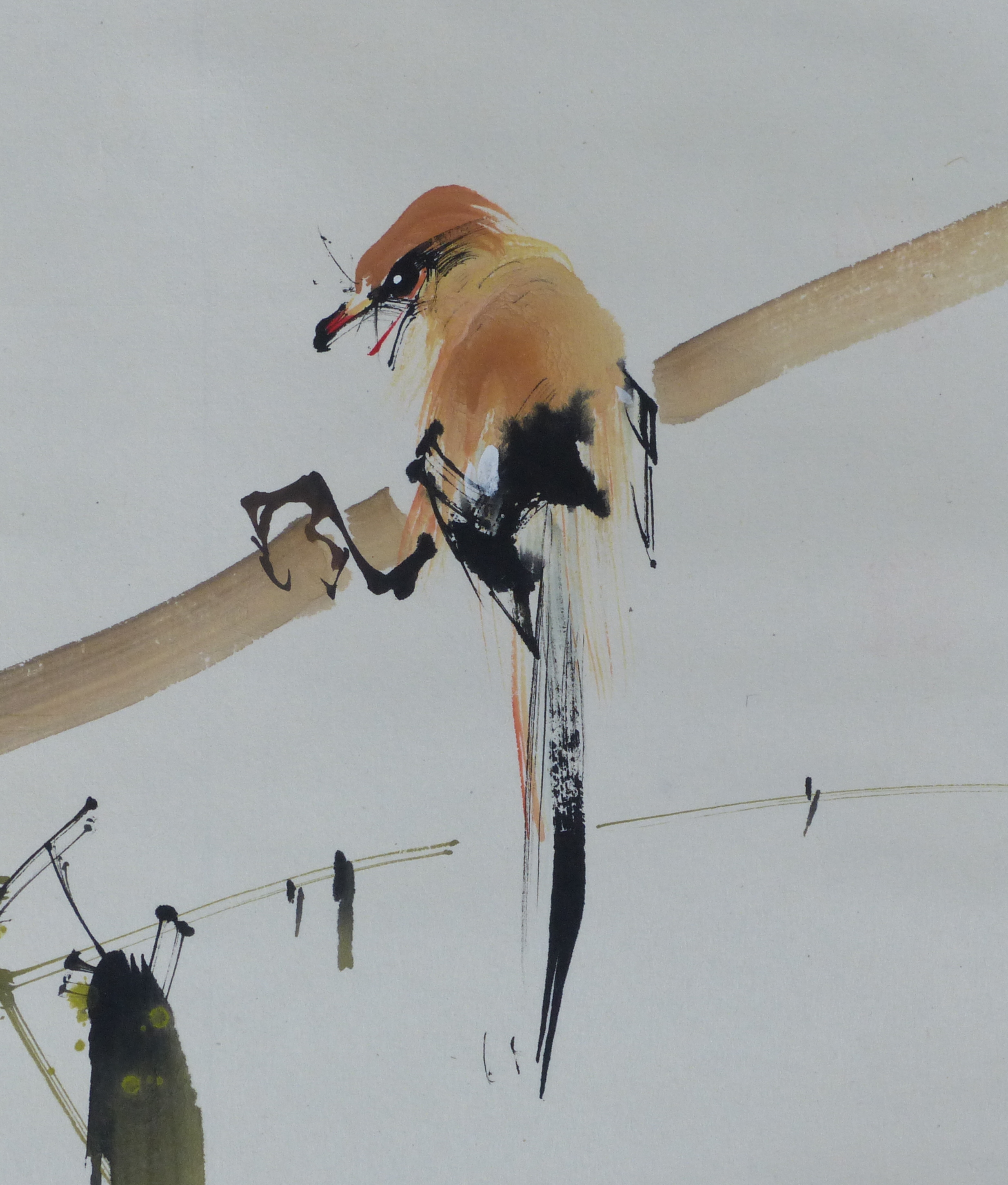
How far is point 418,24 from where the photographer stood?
1.76 ft

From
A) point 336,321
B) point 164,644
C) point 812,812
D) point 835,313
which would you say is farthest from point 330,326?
point 812,812

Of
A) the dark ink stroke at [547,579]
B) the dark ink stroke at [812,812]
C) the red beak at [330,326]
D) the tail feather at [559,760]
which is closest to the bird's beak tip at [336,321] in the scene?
the red beak at [330,326]

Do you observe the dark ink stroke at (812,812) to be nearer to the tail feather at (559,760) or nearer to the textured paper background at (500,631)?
the textured paper background at (500,631)

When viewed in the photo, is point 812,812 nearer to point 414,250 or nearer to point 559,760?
A: point 559,760

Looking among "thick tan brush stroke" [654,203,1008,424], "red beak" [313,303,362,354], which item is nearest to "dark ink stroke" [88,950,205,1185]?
"red beak" [313,303,362,354]

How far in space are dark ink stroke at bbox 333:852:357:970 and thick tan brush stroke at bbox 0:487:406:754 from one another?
18 cm

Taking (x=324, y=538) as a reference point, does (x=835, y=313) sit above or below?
above

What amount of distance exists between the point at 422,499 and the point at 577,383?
0.14 metres

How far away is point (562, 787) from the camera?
0.56 meters

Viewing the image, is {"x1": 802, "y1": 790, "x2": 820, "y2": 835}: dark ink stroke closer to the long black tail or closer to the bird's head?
the long black tail

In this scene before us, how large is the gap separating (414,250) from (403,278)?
0.02 m

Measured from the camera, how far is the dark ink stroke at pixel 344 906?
1.80 ft

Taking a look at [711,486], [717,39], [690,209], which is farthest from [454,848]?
[717,39]

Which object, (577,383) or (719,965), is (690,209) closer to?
(577,383)
